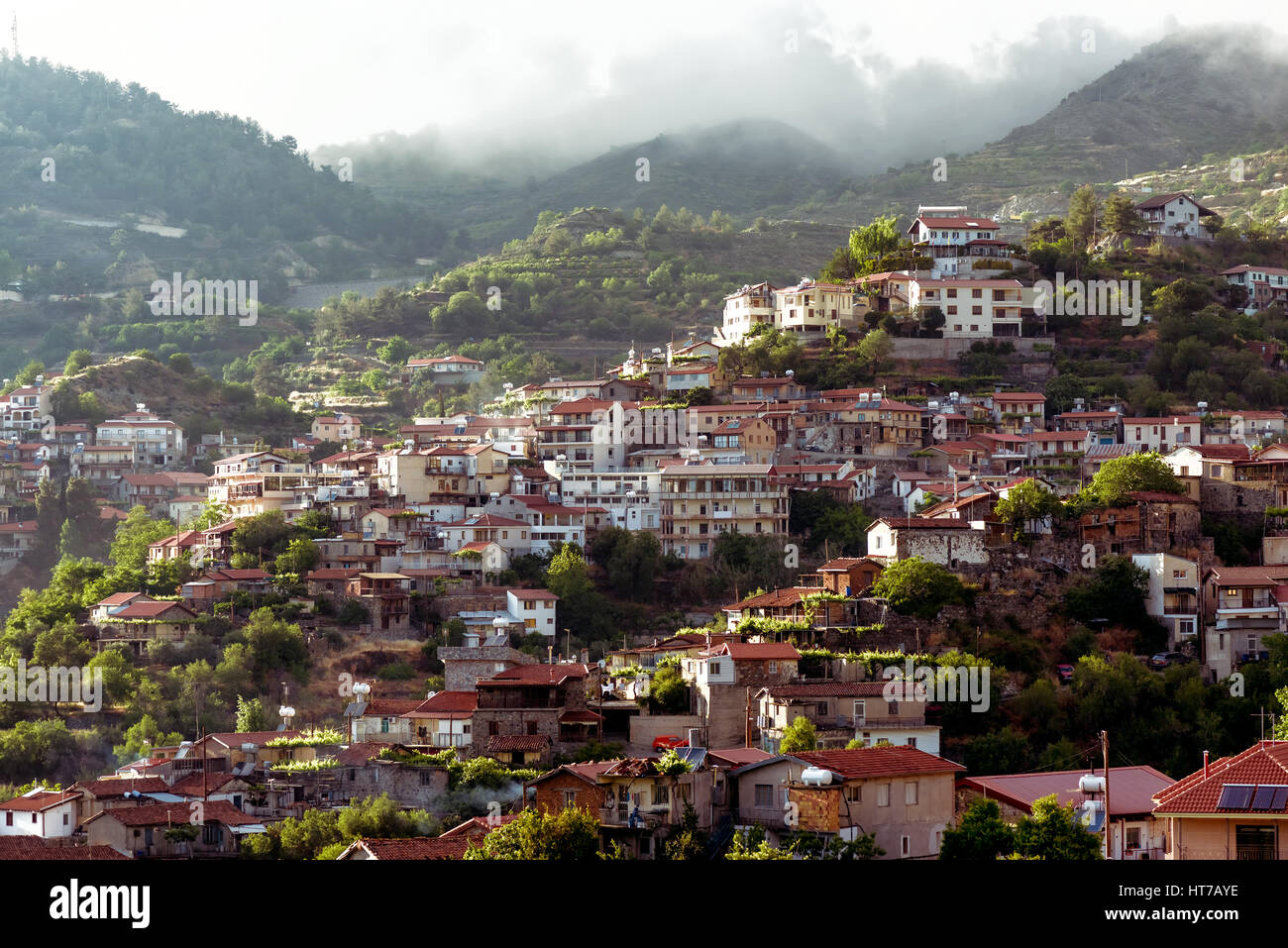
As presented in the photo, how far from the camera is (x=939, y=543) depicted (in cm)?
4147

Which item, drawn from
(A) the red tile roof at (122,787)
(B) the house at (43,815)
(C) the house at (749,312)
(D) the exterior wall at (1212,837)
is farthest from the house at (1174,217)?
(D) the exterior wall at (1212,837)

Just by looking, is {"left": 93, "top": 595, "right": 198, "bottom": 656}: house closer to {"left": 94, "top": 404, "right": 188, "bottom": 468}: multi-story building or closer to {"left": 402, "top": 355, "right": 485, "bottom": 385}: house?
{"left": 94, "top": 404, "right": 188, "bottom": 468}: multi-story building

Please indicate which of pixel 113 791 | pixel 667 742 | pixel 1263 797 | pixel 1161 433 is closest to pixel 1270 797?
pixel 1263 797

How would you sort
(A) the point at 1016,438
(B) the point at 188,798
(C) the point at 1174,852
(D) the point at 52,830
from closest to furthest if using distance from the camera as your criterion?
(C) the point at 1174,852 < (D) the point at 52,830 < (B) the point at 188,798 < (A) the point at 1016,438

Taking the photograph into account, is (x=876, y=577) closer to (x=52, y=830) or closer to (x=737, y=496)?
(x=737, y=496)

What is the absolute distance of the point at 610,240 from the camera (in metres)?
98.8

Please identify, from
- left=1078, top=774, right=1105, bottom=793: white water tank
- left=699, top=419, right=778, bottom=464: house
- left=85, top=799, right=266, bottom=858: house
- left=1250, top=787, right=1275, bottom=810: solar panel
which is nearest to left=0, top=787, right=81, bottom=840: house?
left=85, top=799, right=266, bottom=858: house

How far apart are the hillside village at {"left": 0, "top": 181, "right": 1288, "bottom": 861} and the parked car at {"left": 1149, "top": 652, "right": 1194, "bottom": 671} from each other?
6 centimetres

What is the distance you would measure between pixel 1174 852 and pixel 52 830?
18.1 m

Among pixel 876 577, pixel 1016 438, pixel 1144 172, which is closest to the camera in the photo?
pixel 876 577

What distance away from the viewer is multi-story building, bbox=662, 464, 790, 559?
49094 millimetres

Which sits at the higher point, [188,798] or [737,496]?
[737,496]

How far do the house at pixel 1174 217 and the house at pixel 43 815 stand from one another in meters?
47.7
